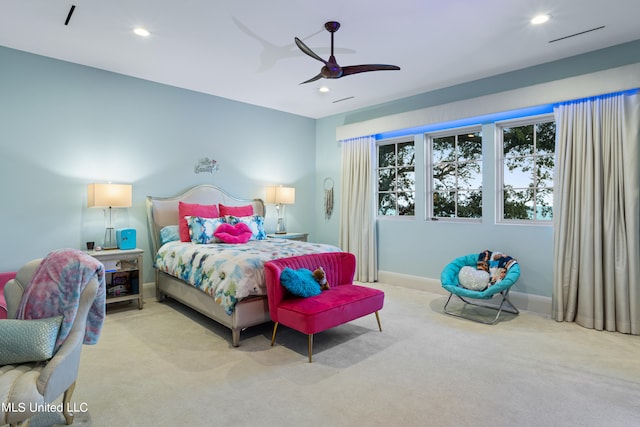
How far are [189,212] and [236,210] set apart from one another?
0.65m

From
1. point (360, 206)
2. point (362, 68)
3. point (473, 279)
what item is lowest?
point (473, 279)

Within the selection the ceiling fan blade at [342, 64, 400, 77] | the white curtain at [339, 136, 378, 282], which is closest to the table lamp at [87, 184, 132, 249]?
the ceiling fan blade at [342, 64, 400, 77]

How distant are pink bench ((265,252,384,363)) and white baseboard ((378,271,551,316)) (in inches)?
67.6

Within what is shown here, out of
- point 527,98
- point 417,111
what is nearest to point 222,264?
point 417,111

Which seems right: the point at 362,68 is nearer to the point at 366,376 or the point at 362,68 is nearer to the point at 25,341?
the point at 366,376

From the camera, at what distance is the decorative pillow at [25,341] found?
1.60m

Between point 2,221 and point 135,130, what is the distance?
164cm

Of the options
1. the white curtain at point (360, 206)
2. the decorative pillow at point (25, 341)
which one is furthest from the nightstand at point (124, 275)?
the white curtain at point (360, 206)

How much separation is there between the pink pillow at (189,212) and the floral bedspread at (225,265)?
15cm

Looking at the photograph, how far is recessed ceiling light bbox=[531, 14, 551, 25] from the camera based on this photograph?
288 cm

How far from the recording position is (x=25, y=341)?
1.61m

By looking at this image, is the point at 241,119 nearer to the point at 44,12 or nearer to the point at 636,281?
the point at 44,12

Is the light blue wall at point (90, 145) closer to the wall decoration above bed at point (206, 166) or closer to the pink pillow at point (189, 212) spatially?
the wall decoration above bed at point (206, 166)

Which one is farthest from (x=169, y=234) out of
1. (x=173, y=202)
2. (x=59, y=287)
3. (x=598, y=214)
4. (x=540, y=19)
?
(x=598, y=214)
